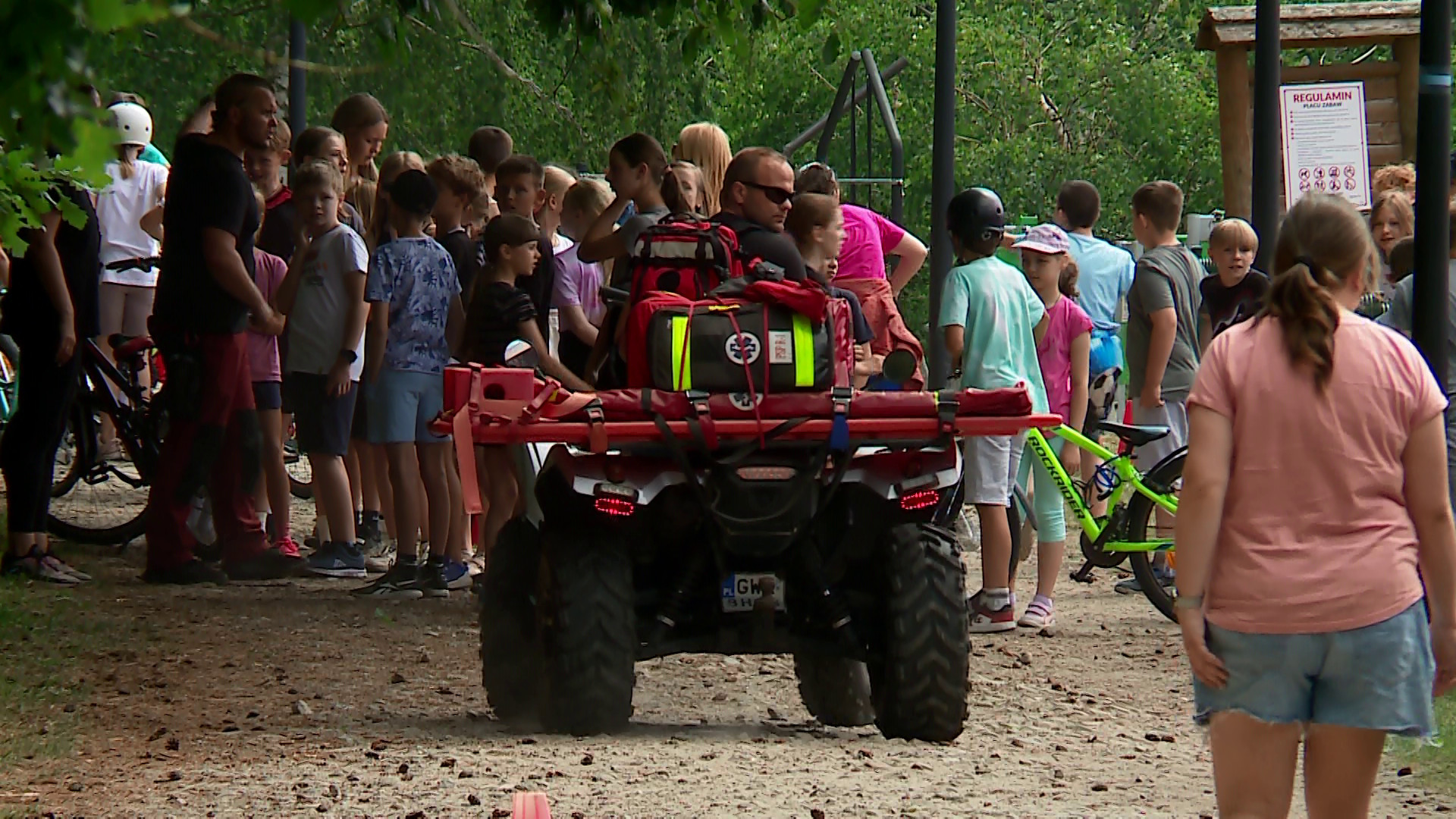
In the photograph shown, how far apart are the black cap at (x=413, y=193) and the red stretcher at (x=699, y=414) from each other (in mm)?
3481

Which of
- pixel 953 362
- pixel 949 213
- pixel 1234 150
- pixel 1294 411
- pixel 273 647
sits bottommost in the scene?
pixel 273 647

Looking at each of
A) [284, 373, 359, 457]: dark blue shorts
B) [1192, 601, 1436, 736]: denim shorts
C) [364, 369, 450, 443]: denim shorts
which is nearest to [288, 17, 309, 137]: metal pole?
[284, 373, 359, 457]: dark blue shorts

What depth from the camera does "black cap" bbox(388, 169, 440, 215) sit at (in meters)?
10.1

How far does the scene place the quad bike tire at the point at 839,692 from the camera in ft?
24.7

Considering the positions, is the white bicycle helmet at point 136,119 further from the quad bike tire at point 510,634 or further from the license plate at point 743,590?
the license plate at point 743,590

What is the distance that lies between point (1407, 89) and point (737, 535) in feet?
25.3

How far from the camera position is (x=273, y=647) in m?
8.99

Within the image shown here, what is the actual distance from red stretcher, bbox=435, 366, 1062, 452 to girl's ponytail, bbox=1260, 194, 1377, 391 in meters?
2.07

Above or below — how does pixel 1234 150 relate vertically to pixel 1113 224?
below

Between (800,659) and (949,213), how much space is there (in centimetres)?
276

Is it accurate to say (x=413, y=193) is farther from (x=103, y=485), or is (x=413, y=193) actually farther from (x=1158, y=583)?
(x=1158, y=583)

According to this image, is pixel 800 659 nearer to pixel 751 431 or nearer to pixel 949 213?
pixel 751 431

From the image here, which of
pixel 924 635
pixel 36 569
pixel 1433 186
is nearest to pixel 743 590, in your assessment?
pixel 924 635

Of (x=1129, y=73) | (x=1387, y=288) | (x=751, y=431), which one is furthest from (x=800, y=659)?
(x=1129, y=73)
